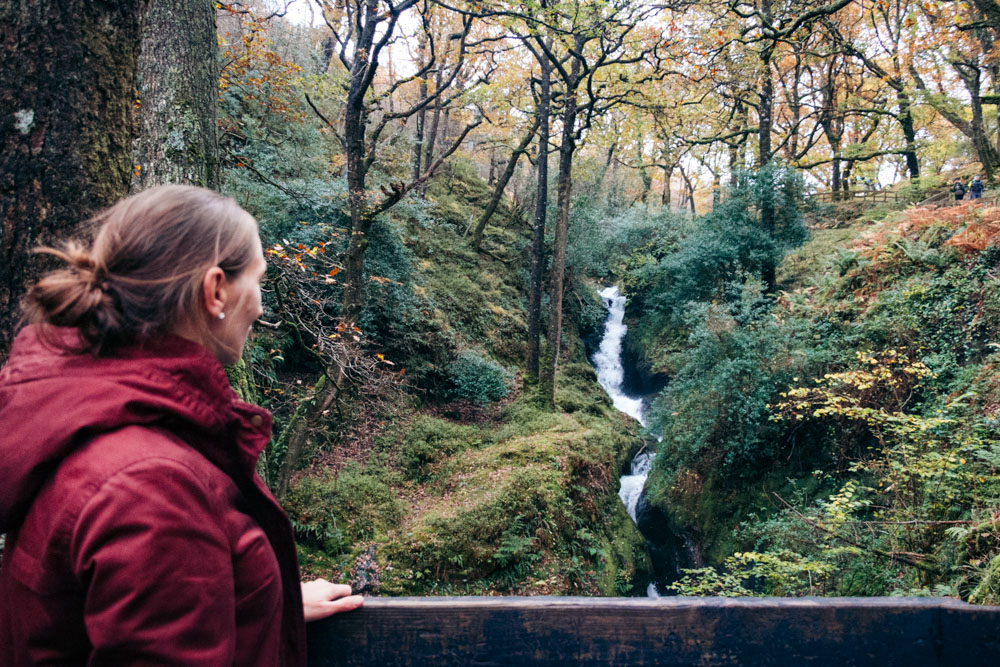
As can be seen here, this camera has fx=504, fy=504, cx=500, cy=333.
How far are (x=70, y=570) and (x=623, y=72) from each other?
13428 millimetres

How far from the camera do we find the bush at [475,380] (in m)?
11.5

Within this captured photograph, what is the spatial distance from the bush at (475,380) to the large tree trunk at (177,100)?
8228 millimetres

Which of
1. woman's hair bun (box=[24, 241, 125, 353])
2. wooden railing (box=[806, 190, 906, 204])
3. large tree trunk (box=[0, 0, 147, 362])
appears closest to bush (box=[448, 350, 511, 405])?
large tree trunk (box=[0, 0, 147, 362])

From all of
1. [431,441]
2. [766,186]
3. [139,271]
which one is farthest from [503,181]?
[139,271]

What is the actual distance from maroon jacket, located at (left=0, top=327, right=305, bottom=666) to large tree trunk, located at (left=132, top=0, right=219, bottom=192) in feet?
9.86

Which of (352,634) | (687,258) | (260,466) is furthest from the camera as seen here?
(687,258)

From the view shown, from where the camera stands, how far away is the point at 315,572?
258 inches

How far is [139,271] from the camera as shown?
936 millimetres

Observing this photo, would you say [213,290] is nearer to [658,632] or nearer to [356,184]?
[658,632]

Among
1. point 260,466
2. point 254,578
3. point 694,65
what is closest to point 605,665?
point 254,578

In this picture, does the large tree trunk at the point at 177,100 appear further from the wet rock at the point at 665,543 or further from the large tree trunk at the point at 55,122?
the wet rock at the point at 665,543

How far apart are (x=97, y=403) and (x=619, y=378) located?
17311 mm

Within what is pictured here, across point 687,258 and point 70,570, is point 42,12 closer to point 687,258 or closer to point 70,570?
point 70,570

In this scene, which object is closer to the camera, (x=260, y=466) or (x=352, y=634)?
(x=352, y=634)
